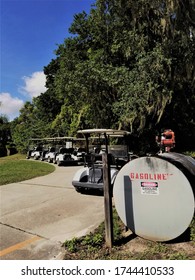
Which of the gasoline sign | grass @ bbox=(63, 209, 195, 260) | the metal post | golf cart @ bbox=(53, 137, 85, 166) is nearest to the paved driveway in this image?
grass @ bbox=(63, 209, 195, 260)

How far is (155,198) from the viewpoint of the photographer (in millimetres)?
2893

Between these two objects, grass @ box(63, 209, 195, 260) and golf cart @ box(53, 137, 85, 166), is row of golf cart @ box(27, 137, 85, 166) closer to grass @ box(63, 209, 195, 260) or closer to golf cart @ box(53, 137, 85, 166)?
golf cart @ box(53, 137, 85, 166)

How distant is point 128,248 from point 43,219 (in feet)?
5.69

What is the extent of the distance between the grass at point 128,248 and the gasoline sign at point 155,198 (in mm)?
117

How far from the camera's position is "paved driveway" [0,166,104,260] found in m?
2.93

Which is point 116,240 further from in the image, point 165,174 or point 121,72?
point 121,72

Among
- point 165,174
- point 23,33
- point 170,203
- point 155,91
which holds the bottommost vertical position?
point 170,203

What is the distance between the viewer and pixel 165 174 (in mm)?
2832

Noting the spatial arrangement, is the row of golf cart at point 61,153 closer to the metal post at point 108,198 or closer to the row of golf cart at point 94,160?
the row of golf cart at point 94,160

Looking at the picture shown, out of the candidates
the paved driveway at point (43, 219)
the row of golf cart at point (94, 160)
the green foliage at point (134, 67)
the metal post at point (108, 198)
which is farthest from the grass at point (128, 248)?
the green foliage at point (134, 67)

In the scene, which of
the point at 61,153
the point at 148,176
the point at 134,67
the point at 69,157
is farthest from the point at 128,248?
the point at 134,67

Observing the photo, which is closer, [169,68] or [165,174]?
[165,174]

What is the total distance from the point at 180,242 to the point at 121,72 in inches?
392

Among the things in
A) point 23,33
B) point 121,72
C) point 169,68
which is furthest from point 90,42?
point 23,33
